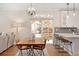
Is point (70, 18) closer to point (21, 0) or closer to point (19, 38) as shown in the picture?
point (19, 38)

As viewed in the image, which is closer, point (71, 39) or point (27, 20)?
point (27, 20)

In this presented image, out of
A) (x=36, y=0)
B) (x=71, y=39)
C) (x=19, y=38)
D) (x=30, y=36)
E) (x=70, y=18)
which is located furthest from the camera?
(x=71, y=39)

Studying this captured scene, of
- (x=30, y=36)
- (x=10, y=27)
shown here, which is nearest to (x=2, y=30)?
(x=10, y=27)

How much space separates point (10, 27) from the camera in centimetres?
214

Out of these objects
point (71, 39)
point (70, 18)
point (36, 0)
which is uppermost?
point (36, 0)

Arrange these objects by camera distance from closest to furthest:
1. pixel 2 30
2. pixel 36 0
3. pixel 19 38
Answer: pixel 36 0 < pixel 2 30 < pixel 19 38

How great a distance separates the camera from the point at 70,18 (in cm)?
253

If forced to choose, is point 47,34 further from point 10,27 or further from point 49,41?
point 10,27

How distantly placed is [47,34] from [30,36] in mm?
282

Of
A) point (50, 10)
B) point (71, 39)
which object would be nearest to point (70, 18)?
point (50, 10)

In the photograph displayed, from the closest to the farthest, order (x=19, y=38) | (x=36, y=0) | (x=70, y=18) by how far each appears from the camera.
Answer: (x=36, y=0), (x=19, y=38), (x=70, y=18)

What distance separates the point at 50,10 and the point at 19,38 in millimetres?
669

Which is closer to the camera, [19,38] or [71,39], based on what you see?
[19,38]

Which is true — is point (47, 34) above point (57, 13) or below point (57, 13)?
below
